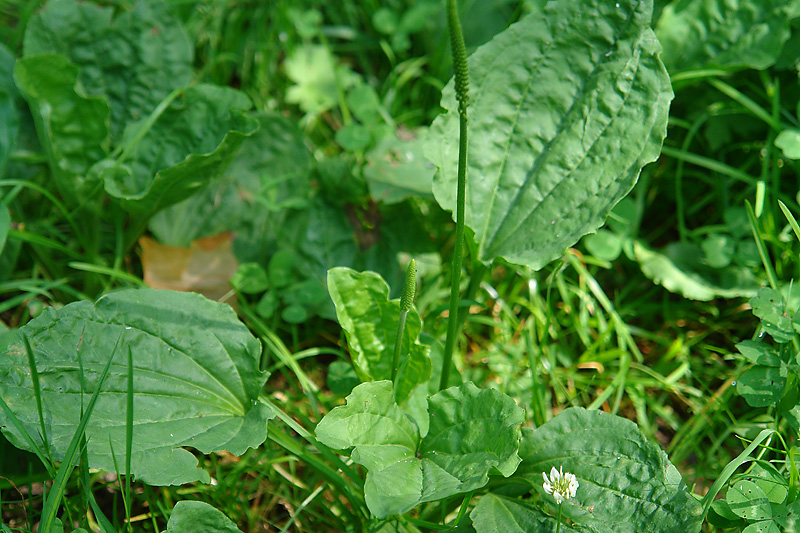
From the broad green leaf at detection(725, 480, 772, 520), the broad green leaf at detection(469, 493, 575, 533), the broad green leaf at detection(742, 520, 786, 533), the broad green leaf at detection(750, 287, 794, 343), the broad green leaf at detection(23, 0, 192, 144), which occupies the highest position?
the broad green leaf at detection(23, 0, 192, 144)

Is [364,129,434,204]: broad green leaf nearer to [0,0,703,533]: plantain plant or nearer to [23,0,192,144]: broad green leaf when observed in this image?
[0,0,703,533]: plantain plant

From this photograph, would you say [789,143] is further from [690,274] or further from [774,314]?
[774,314]

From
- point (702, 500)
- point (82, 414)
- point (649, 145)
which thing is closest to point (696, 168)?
point (649, 145)

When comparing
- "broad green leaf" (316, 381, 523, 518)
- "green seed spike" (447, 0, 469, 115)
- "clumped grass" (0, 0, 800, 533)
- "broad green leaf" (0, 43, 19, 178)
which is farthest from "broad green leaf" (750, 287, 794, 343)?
"broad green leaf" (0, 43, 19, 178)

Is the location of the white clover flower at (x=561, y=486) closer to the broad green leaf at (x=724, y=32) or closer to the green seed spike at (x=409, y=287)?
the green seed spike at (x=409, y=287)

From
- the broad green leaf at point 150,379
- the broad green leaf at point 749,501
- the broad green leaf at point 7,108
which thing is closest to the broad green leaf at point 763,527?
the broad green leaf at point 749,501

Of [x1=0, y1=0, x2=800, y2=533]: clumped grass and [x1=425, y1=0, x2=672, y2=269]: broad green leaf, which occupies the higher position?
[x1=425, y1=0, x2=672, y2=269]: broad green leaf

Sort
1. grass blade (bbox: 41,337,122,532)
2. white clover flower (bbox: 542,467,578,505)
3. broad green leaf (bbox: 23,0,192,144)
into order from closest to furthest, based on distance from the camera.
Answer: grass blade (bbox: 41,337,122,532) → white clover flower (bbox: 542,467,578,505) → broad green leaf (bbox: 23,0,192,144)

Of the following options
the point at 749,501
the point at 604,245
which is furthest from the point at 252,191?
the point at 749,501
